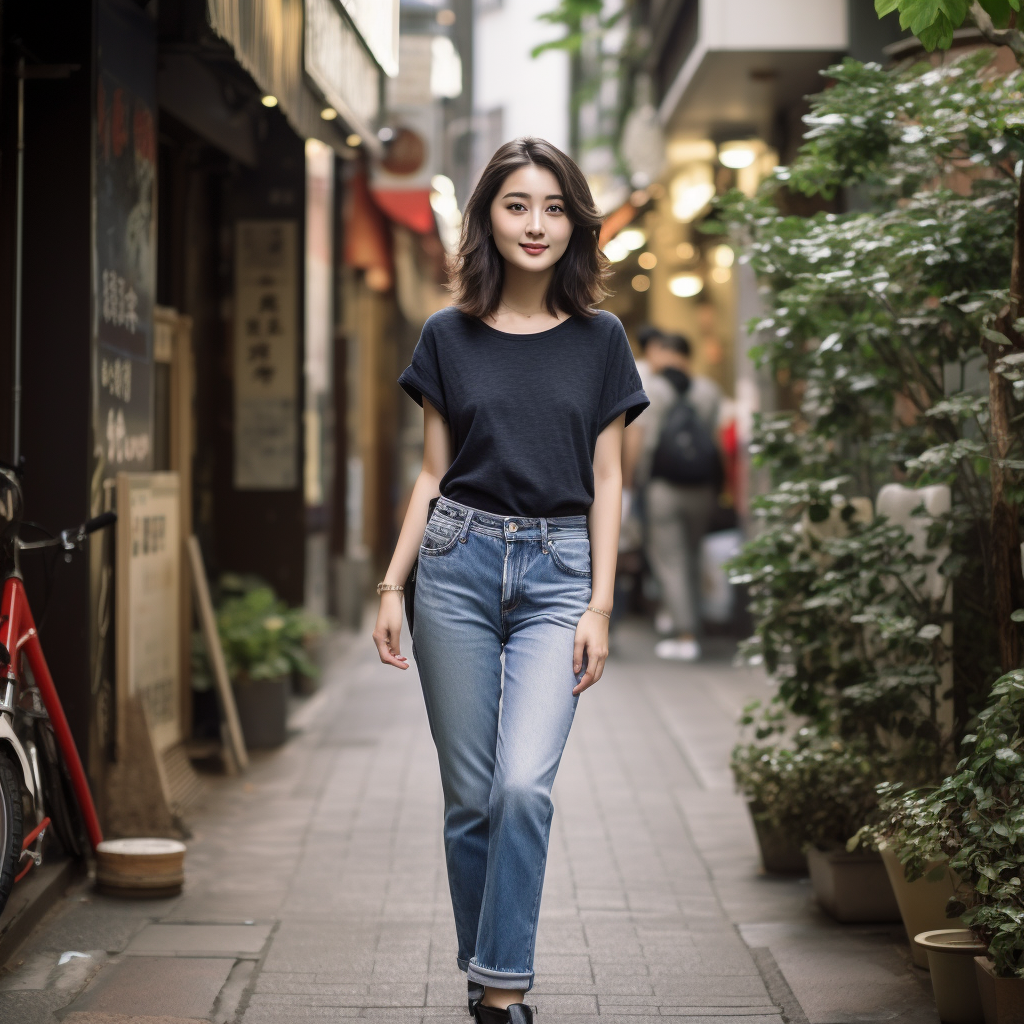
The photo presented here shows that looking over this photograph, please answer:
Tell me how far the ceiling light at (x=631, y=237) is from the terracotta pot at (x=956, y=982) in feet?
47.4

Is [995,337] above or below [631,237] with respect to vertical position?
below

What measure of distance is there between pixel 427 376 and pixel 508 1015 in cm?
153

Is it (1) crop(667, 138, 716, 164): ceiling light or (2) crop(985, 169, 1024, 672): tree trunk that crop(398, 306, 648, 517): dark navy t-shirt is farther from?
(1) crop(667, 138, 716, 164): ceiling light

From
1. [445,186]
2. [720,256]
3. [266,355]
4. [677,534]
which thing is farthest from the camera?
[445,186]

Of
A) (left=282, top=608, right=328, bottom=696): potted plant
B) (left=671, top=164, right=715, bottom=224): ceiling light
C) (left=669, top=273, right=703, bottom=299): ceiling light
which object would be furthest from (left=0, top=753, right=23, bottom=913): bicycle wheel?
(left=669, top=273, right=703, bottom=299): ceiling light

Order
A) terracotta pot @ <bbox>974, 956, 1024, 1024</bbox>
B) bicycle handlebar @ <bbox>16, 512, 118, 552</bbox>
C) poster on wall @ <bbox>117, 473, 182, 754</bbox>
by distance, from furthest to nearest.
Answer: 1. poster on wall @ <bbox>117, 473, 182, 754</bbox>
2. bicycle handlebar @ <bbox>16, 512, 118, 552</bbox>
3. terracotta pot @ <bbox>974, 956, 1024, 1024</bbox>

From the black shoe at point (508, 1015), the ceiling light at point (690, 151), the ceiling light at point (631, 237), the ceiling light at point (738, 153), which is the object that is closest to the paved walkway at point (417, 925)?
the black shoe at point (508, 1015)

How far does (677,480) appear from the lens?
11.9m

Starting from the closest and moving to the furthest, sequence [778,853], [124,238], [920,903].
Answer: [920,903]
[778,853]
[124,238]

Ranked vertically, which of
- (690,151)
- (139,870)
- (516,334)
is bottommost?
(139,870)

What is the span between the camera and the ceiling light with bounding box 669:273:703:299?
17953mm

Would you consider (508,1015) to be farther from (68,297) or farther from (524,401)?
(68,297)

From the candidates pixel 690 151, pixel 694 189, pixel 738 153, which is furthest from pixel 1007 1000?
pixel 690 151

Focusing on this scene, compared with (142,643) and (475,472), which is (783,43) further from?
(475,472)
